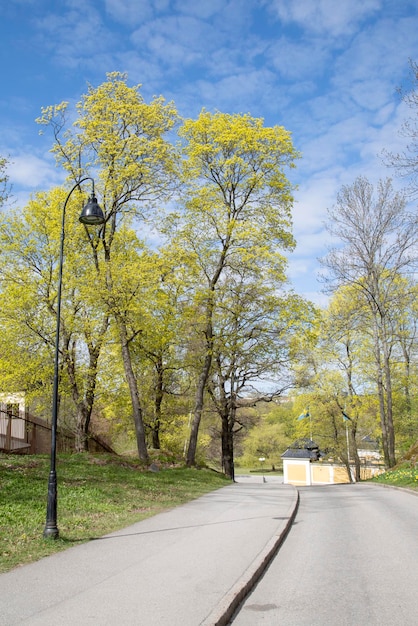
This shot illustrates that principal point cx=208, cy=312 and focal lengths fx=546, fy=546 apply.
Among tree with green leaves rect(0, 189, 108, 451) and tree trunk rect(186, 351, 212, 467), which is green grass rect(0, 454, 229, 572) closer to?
tree trunk rect(186, 351, 212, 467)

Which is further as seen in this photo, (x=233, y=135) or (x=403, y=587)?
(x=233, y=135)

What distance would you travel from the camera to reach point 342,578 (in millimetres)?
7418

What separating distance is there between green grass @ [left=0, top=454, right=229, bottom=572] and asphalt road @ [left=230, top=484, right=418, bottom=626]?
11.4ft

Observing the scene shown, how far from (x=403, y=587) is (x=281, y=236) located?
68.3 ft

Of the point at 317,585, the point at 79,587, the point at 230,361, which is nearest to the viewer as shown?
the point at 79,587

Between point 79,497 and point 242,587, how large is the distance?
7785 mm

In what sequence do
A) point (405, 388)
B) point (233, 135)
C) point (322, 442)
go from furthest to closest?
point (322, 442), point (405, 388), point (233, 135)

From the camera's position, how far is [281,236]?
2633 cm

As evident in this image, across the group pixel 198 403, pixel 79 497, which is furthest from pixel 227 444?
pixel 79 497

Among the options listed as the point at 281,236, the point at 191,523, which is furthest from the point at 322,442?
the point at 191,523

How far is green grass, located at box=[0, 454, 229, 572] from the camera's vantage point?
905 centimetres

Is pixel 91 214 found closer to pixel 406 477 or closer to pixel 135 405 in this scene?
pixel 135 405

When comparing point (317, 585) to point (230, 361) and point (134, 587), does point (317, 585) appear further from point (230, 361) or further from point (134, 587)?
point (230, 361)

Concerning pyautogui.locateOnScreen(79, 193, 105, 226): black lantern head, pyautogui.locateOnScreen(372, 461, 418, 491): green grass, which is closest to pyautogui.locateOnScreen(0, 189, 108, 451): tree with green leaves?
pyautogui.locateOnScreen(79, 193, 105, 226): black lantern head
